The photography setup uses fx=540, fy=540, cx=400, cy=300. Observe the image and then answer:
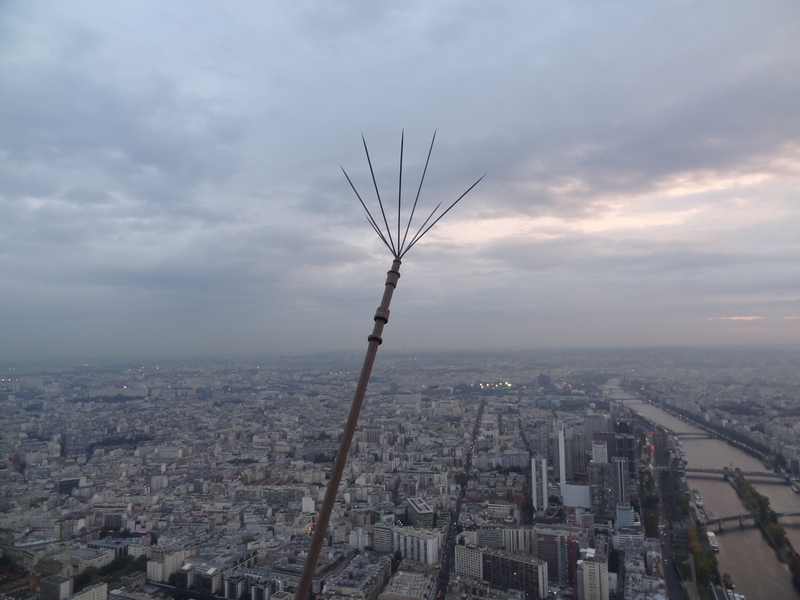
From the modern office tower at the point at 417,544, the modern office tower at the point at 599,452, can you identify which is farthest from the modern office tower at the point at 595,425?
the modern office tower at the point at 417,544

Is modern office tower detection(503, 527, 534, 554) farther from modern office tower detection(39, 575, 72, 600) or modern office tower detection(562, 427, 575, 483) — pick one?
modern office tower detection(39, 575, 72, 600)

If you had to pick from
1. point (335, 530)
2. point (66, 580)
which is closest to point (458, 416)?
point (335, 530)

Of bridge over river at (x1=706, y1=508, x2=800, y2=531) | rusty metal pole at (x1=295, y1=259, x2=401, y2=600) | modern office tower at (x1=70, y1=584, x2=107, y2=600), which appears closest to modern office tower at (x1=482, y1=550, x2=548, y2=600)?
bridge over river at (x1=706, y1=508, x2=800, y2=531)

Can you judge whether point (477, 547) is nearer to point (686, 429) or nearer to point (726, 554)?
point (726, 554)

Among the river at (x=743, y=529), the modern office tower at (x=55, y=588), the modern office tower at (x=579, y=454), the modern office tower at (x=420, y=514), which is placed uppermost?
the modern office tower at (x=55, y=588)

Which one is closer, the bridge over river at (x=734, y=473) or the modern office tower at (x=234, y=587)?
the modern office tower at (x=234, y=587)

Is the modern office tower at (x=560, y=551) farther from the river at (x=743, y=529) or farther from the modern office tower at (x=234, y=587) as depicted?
the modern office tower at (x=234, y=587)

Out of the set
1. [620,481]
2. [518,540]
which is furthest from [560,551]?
[620,481]
